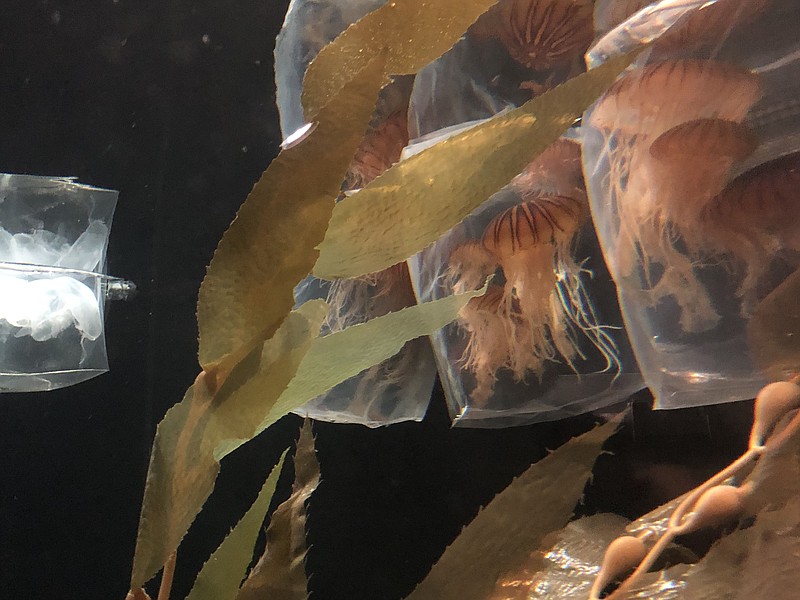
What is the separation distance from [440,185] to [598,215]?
11.2 inches

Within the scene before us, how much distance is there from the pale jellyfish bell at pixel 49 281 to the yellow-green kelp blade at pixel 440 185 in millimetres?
867

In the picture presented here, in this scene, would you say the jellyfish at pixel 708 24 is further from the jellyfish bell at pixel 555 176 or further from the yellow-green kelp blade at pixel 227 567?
the yellow-green kelp blade at pixel 227 567

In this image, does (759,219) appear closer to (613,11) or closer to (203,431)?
(613,11)

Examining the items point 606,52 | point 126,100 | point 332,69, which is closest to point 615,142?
point 606,52

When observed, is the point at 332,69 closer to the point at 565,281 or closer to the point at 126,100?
the point at 565,281

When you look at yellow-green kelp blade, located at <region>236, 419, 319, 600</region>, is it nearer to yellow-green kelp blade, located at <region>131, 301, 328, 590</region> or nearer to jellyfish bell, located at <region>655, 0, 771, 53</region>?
yellow-green kelp blade, located at <region>131, 301, 328, 590</region>

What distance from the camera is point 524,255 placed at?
712mm

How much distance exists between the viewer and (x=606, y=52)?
1.65 feet

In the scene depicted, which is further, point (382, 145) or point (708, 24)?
point (382, 145)

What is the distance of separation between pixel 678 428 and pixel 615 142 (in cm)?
37

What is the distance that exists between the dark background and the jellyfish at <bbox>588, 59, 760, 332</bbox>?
60 cm

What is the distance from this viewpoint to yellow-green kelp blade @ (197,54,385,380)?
330mm

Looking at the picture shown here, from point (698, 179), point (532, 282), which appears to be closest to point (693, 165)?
point (698, 179)

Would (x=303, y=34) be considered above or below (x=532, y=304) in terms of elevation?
above
